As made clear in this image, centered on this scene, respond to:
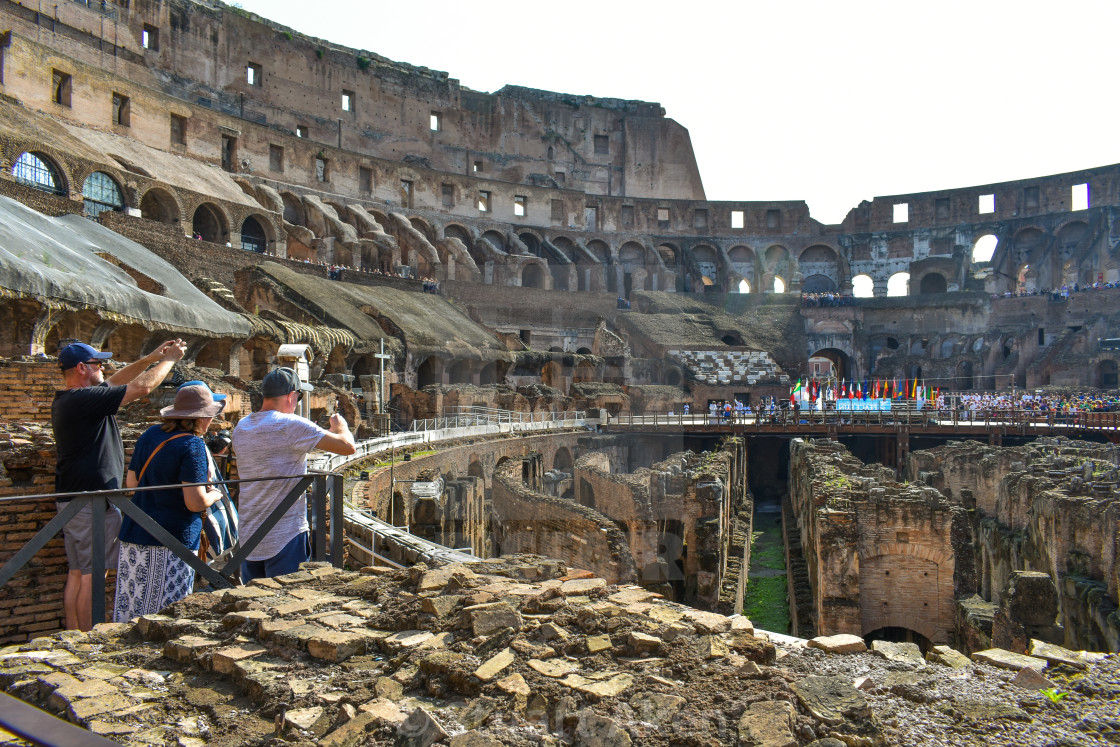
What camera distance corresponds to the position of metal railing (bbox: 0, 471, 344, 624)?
399 centimetres

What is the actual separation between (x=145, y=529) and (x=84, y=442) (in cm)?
73

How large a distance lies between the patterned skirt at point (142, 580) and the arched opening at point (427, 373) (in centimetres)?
2786

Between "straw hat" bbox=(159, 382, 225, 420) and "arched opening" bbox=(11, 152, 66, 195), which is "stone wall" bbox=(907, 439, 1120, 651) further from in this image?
"arched opening" bbox=(11, 152, 66, 195)

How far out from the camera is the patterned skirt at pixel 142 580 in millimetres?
4711

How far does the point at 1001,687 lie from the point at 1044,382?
152 ft

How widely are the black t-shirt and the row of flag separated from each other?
1329 inches

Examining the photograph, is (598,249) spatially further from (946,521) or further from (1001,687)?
(1001,687)

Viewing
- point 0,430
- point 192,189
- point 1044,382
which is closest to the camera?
point 0,430

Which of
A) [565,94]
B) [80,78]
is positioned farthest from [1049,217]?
[80,78]

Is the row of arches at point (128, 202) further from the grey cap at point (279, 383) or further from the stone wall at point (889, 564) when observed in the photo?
the stone wall at point (889, 564)

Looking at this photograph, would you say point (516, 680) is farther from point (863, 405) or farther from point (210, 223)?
point (210, 223)

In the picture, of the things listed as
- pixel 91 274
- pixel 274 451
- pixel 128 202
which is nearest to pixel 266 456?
pixel 274 451

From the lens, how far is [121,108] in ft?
122

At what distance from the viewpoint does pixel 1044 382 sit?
43.1m
